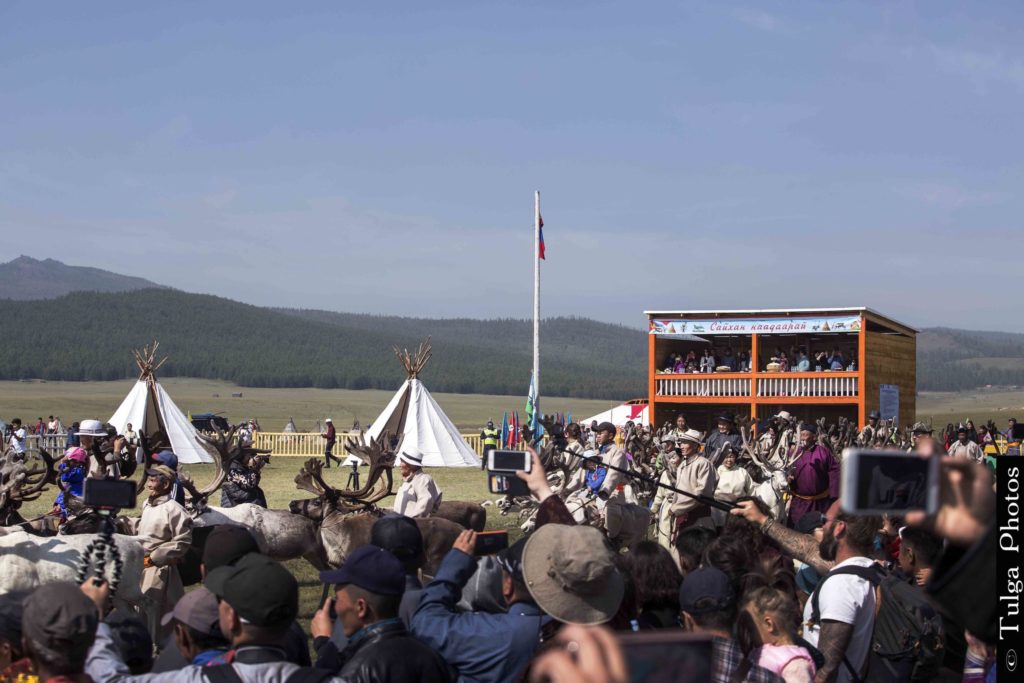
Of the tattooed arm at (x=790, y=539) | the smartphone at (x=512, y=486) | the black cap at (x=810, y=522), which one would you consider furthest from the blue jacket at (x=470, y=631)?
the black cap at (x=810, y=522)

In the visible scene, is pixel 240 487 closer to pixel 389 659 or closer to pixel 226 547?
pixel 226 547

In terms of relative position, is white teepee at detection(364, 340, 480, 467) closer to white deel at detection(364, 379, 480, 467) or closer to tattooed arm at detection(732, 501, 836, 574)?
white deel at detection(364, 379, 480, 467)

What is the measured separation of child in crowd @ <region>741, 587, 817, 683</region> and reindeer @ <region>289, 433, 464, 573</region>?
559 centimetres

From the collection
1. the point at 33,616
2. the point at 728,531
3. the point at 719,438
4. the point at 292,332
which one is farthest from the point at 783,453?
the point at 292,332

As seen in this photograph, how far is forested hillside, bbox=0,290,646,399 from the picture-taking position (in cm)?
14250

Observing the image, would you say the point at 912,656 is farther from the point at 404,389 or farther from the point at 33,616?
the point at 404,389

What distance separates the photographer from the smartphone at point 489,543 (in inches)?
A: 187

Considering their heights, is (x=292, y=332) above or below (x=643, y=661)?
above

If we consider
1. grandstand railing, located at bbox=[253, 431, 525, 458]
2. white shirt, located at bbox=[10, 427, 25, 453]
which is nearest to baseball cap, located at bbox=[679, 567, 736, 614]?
white shirt, located at bbox=[10, 427, 25, 453]

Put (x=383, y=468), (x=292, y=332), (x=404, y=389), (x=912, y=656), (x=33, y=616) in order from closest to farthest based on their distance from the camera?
(x=33, y=616) < (x=912, y=656) < (x=383, y=468) < (x=404, y=389) < (x=292, y=332)

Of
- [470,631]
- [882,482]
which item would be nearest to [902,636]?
[470,631]

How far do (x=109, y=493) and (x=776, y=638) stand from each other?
3.60m

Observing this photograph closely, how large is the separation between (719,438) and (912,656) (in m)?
11.1

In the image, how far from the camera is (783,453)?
16.9m
